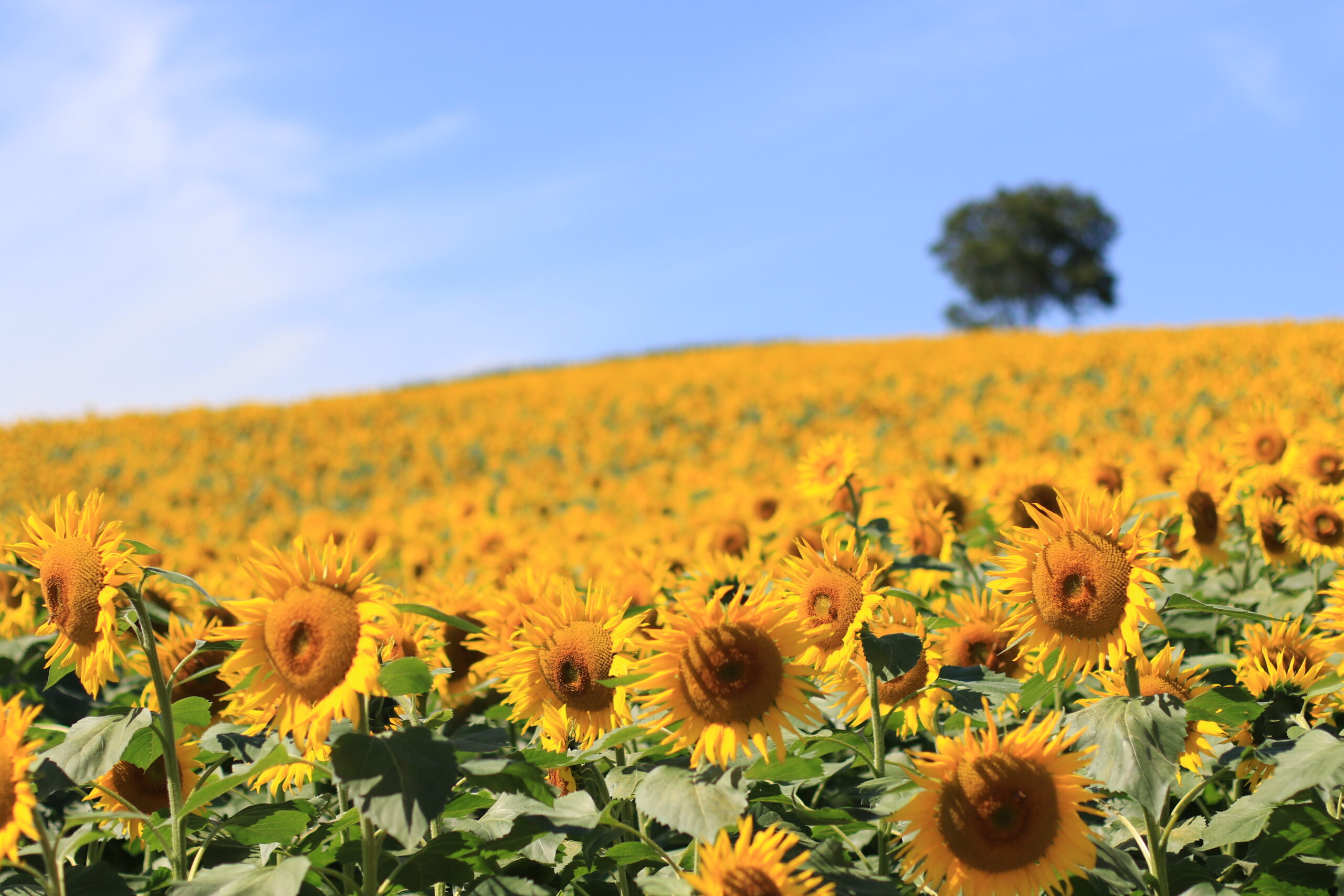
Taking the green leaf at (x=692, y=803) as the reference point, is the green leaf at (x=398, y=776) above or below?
above

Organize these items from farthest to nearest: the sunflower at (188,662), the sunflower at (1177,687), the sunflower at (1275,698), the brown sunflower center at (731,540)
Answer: the brown sunflower center at (731,540) < the sunflower at (188,662) < the sunflower at (1275,698) < the sunflower at (1177,687)

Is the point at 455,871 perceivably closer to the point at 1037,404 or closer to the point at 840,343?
the point at 1037,404

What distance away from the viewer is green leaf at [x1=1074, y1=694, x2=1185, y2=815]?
243cm

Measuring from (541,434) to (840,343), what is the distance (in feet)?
63.0

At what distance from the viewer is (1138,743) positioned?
2.51m

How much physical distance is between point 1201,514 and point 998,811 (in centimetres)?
313

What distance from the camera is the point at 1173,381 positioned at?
15.3 m

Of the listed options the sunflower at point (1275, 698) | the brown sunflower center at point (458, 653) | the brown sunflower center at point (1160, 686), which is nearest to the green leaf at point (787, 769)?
the brown sunflower center at point (1160, 686)

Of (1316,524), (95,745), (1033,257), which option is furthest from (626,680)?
(1033,257)

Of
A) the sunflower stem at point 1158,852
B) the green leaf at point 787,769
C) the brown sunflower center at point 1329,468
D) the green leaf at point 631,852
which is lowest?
the sunflower stem at point 1158,852

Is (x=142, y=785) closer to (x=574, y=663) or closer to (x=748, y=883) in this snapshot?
(x=574, y=663)

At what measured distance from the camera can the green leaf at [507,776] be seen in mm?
2215

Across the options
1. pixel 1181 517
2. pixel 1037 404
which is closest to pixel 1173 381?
pixel 1037 404

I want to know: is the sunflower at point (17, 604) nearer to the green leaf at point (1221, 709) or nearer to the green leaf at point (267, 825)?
the green leaf at point (267, 825)
